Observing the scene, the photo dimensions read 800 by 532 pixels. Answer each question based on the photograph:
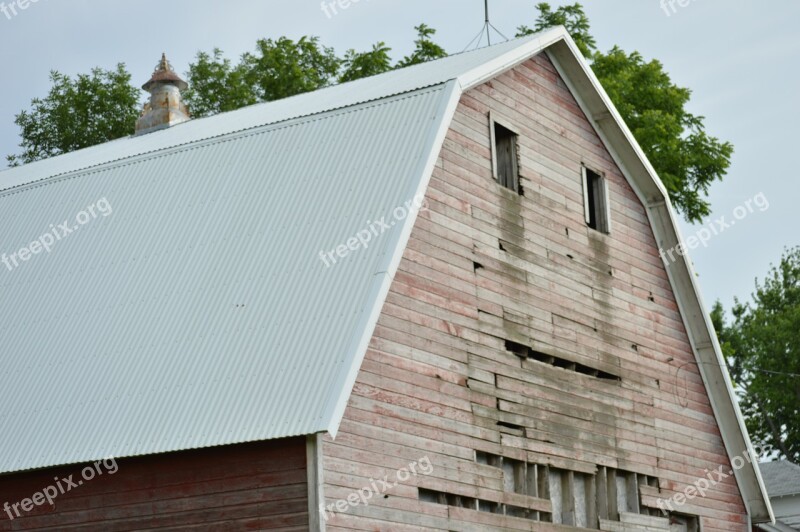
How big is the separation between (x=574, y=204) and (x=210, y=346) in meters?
6.77

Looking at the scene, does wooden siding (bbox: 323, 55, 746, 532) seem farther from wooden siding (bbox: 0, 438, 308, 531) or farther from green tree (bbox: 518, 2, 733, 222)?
green tree (bbox: 518, 2, 733, 222)

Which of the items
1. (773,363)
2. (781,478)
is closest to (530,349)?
(781,478)

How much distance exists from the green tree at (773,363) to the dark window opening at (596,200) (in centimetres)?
3727

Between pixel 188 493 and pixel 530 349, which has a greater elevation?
pixel 530 349

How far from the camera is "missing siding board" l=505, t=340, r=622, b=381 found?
17328 millimetres

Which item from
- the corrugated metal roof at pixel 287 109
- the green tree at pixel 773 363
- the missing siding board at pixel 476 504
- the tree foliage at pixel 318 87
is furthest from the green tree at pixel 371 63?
the green tree at pixel 773 363

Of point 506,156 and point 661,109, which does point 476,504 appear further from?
point 661,109

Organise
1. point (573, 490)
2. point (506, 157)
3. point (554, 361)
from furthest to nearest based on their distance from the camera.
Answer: point (506, 157)
point (554, 361)
point (573, 490)

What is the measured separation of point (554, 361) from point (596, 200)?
A: 10.9ft

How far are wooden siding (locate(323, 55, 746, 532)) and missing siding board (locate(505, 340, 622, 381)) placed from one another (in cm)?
6

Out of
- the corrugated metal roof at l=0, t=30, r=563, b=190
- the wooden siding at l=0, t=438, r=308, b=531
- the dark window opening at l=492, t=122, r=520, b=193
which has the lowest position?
the wooden siding at l=0, t=438, r=308, b=531

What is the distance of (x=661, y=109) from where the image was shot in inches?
1228

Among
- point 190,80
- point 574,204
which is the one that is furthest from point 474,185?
point 190,80

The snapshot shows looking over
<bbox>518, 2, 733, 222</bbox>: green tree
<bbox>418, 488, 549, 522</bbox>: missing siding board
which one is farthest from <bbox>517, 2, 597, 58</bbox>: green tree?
<bbox>418, 488, 549, 522</bbox>: missing siding board
